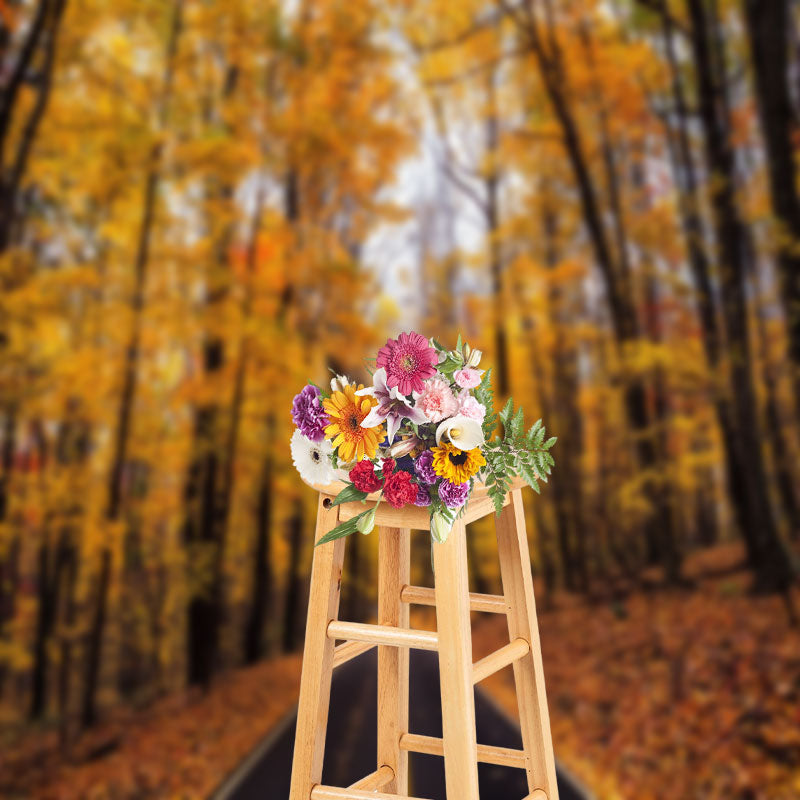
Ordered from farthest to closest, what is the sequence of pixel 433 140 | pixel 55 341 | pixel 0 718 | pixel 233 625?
pixel 233 625, pixel 0 718, pixel 433 140, pixel 55 341

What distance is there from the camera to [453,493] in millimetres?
1850

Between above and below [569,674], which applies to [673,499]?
above

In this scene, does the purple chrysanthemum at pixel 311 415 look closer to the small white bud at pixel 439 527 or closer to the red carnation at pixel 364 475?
the red carnation at pixel 364 475

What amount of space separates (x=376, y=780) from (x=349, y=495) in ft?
2.91

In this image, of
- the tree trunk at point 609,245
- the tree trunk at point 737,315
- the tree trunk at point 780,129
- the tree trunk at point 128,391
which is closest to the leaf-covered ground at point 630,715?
the tree trunk at point 737,315

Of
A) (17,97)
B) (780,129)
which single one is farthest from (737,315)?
(17,97)

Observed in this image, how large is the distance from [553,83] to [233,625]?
467 inches

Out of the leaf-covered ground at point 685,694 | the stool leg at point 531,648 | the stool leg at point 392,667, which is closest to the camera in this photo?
the stool leg at point 531,648

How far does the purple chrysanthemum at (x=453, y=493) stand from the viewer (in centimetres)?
184

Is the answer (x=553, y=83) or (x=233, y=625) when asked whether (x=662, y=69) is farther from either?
(x=233, y=625)

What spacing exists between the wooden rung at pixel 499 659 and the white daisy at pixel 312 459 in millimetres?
A: 582

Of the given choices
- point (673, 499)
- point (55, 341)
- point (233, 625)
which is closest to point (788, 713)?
point (673, 499)

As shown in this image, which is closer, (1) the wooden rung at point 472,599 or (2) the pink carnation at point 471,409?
(2) the pink carnation at point 471,409

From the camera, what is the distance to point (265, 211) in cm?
1004
